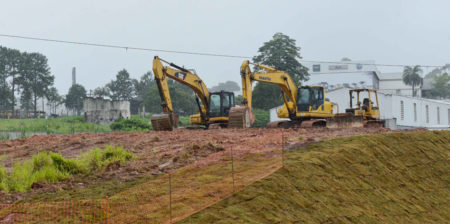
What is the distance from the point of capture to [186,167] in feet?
34.2

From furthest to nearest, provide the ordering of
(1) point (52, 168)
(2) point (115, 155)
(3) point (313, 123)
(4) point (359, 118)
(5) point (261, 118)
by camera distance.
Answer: (5) point (261, 118) < (3) point (313, 123) < (4) point (359, 118) < (2) point (115, 155) < (1) point (52, 168)

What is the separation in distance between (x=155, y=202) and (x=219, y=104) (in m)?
19.8

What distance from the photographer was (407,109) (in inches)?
1855

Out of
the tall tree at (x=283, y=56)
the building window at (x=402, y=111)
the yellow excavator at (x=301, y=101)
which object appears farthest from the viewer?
the tall tree at (x=283, y=56)

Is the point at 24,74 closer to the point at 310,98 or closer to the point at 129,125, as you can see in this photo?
the point at 129,125

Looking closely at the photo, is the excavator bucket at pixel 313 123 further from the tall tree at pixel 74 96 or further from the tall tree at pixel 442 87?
the tall tree at pixel 442 87

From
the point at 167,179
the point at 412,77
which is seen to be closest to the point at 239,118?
the point at 167,179

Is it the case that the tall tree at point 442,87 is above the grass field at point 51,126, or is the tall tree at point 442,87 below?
above

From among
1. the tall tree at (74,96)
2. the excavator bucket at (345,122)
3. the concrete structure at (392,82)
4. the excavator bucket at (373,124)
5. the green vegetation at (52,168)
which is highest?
the concrete structure at (392,82)

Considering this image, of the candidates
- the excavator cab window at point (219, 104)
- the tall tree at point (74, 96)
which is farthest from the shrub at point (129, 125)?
the tall tree at point (74, 96)

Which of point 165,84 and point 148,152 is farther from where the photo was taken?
point 165,84

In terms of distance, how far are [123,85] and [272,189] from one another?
79.1 meters

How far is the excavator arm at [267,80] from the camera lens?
2527 cm

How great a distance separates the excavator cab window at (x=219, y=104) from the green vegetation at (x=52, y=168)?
592 inches
